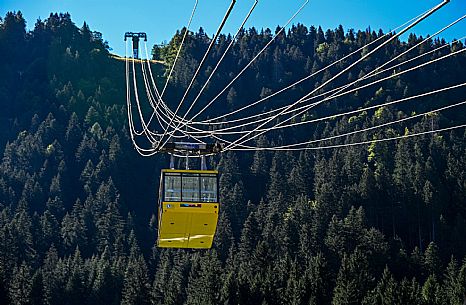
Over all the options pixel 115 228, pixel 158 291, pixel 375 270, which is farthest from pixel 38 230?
pixel 375 270

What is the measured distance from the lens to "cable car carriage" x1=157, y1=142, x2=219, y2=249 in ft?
130

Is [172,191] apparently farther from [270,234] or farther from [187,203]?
[270,234]

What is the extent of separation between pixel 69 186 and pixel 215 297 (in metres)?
90.8

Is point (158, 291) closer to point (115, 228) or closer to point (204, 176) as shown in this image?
point (115, 228)

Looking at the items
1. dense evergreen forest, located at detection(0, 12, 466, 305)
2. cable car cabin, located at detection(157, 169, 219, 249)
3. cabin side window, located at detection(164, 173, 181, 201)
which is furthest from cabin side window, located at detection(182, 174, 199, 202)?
dense evergreen forest, located at detection(0, 12, 466, 305)

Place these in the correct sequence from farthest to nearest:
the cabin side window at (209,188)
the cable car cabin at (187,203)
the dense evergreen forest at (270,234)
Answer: the dense evergreen forest at (270,234) → the cabin side window at (209,188) → the cable car cabin at (187,203)

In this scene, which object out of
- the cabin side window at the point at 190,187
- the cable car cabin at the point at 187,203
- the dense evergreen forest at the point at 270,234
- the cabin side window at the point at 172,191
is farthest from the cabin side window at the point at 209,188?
the dense evergreen forest at the point at 270,234

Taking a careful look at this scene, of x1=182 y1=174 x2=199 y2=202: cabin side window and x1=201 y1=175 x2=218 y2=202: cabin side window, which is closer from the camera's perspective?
x1=182 y1=174 x2=199 y2=202: cabin side window

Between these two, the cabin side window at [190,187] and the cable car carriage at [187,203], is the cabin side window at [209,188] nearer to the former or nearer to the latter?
the cable car carriage at [187,203]

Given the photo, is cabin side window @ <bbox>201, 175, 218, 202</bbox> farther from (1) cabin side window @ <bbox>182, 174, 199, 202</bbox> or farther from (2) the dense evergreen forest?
(2) the dense evergreen forest

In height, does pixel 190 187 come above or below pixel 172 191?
above

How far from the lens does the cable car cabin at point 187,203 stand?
3950cm

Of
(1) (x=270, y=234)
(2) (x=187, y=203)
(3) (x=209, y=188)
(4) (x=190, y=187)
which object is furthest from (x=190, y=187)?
(1) (x=270, y=234)

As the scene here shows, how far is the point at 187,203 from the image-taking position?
130 ft
